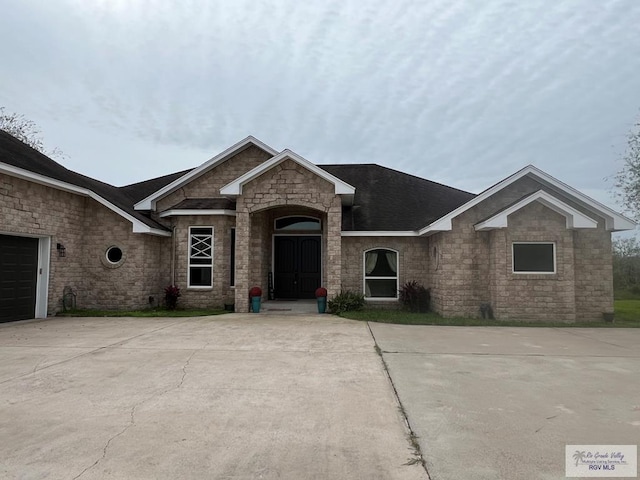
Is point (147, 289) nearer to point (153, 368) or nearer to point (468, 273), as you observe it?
point (153, 368)

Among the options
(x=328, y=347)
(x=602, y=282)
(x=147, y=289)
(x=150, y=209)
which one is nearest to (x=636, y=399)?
(x=328, y=347)

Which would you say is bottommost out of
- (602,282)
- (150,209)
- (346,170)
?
(602,282)

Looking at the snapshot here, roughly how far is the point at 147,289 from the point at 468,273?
10.9 metres

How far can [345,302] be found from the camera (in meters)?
14.0

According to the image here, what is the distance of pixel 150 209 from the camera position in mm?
16406

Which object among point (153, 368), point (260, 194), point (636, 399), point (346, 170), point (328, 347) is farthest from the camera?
point (346, 170)

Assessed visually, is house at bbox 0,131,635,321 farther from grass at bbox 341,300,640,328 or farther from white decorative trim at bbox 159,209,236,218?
grass at bbox 341,300,640,328

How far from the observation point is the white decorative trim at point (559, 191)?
12703 millimetres

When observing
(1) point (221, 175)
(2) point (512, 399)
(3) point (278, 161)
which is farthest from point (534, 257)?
(1) point (221, 175)

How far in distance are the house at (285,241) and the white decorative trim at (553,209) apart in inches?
1.4

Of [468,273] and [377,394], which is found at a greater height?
[468,273]

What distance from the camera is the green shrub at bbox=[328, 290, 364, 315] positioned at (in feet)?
45.5

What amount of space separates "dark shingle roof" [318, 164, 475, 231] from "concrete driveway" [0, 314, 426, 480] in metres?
7.41

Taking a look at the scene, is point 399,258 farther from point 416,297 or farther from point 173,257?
point 173,257
